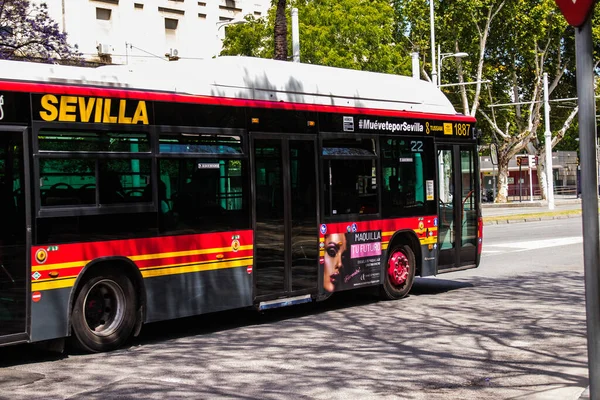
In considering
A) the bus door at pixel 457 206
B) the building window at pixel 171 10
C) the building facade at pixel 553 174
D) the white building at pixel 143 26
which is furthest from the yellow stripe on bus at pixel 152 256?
the building facade at pixel 553 174

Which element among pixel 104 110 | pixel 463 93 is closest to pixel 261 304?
pixel 104 110

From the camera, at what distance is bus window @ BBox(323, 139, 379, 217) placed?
1155 cm

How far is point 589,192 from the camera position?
164 inches

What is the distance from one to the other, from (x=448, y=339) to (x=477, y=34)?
4451 cm

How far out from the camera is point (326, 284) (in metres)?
11.4

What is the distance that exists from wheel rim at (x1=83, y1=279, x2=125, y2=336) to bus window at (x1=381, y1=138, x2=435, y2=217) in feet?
15.6

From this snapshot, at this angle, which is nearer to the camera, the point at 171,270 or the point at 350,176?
the point at 171,270

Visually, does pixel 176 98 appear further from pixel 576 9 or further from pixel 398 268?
pixel 576 9

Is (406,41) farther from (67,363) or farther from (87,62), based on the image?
(67,363)

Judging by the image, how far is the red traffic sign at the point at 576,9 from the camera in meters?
4.04

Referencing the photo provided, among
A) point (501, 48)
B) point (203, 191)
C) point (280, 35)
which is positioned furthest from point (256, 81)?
point (501, 48)

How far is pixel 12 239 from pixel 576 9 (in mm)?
5697

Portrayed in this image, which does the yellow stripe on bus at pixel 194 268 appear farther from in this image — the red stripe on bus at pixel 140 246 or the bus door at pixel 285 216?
the bus door at pixel 285 216

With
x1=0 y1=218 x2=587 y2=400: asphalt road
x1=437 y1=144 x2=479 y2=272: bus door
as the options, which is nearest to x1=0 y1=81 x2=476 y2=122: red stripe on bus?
x1=437 y1=144 x2=479 y2=272: bus door
